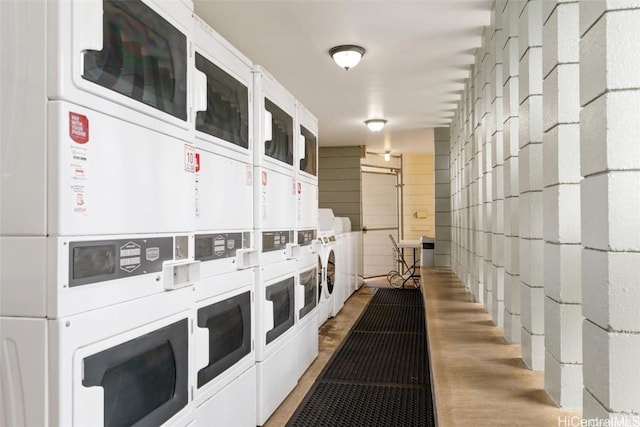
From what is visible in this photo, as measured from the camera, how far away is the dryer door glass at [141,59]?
1356mm

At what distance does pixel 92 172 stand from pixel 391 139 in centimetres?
850

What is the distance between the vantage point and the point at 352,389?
3703mm

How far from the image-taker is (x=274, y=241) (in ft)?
10.2

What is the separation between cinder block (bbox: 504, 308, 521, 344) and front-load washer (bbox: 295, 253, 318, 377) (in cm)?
152

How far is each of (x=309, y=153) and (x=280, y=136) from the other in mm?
891

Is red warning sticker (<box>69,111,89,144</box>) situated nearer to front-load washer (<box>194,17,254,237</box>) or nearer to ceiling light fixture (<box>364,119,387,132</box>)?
front-load washer (<box>194,17,254,237</box>)

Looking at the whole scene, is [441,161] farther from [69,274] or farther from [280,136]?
[69,274]

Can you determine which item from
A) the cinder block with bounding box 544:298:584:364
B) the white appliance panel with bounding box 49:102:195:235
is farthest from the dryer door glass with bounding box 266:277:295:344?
the cinder block with bounding box 544:298:584:364

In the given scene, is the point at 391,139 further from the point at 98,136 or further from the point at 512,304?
the point at 98,136

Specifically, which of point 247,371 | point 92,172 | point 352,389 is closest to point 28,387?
point 92,172

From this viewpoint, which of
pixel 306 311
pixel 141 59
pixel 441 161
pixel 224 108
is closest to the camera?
pixel 141 59

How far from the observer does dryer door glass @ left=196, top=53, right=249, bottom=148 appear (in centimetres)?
218

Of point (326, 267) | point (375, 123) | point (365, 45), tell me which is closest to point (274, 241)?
point (365, 45)

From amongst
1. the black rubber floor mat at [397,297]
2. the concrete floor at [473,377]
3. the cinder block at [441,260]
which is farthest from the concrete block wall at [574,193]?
the cinder block at [441,260]
